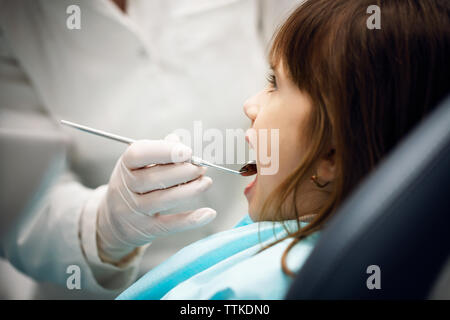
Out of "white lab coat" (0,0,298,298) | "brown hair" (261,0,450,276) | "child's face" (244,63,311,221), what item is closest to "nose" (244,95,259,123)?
"child's face" (244,63,311,221)

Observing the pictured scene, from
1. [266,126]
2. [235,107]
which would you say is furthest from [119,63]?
[266,126]

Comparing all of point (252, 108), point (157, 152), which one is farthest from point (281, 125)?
point (157, 152)

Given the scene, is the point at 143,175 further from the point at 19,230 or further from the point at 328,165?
the point at 19,230

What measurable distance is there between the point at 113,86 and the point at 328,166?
0.62 meters

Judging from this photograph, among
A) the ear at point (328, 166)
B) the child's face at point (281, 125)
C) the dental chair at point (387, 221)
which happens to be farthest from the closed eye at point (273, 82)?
the dental chair at point (387, 221)

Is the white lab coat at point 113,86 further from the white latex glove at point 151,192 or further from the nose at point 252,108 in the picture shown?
the nose at point 252,108

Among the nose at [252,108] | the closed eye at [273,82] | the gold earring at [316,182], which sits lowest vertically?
the gold earring at [316,182]

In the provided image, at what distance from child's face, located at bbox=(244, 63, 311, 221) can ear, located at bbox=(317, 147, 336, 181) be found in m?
0.03

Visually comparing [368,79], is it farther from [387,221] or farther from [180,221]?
[180,221]

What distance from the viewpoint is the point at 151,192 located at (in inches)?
27.1

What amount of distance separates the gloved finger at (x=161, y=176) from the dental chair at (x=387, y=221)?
0.95 ft

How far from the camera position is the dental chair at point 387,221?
385 millimetres
